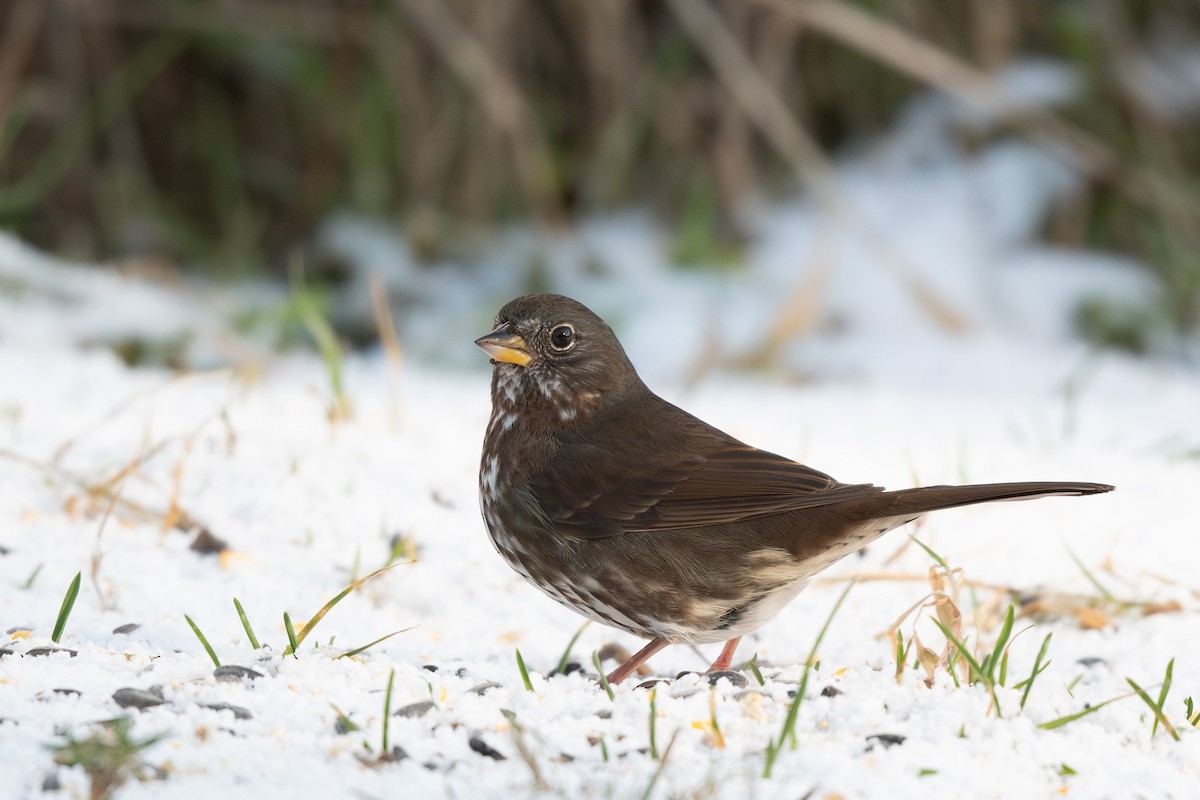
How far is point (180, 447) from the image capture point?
14.0 feet

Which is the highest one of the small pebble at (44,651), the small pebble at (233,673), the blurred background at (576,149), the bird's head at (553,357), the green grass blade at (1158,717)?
the blurred background at (576,149)

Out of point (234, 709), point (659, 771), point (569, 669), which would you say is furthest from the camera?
point (569, 669)

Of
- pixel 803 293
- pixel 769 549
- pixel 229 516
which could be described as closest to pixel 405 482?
pixel 229 516

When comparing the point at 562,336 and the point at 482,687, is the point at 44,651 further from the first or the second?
the point at 562,336

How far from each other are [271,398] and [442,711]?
2628 millimetres

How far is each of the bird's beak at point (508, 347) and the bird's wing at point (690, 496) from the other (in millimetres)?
430

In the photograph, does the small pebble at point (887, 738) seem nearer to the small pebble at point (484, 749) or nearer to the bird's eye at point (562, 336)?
the small pebble at point (484, 749)

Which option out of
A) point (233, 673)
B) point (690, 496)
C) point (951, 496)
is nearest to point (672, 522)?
point (690, 496)

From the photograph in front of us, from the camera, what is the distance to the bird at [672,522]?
125 inches

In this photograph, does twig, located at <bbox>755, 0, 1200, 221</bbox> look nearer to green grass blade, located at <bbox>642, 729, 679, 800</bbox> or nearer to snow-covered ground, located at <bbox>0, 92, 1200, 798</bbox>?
snow-covered ground, located at <bbox>0, 92, 1200, 798</bbox>

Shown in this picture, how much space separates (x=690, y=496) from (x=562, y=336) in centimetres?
63

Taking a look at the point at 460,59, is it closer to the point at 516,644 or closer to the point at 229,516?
the point at 229,516

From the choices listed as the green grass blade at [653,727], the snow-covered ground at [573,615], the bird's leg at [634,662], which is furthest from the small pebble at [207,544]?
the green grass blade at [653,727]

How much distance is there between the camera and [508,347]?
11.9 feet
